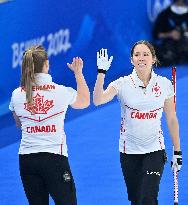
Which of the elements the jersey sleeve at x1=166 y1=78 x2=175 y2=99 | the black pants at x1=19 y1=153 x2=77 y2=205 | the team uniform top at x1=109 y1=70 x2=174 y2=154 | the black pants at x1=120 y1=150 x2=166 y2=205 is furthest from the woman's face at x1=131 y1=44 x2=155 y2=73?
the black pants at x1=19 y1=153 x2=77 y2=205

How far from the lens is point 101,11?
17.7 meters

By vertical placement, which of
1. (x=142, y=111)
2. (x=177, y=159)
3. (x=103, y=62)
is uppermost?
(x=103, y=62)

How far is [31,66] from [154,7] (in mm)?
13589

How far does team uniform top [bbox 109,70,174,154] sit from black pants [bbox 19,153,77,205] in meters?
1.07

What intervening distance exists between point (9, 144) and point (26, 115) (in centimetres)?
621

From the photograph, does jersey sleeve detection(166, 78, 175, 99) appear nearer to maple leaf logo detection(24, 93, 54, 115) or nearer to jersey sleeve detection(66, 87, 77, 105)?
jersey sleeve detection(66, 87, 77, 105)

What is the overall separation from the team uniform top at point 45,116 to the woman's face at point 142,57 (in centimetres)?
106

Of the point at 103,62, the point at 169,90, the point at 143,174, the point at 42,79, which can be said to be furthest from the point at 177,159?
the point at 42,79

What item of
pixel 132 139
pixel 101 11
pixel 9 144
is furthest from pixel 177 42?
pixel 132 139

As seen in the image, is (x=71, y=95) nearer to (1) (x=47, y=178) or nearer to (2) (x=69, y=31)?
(1) (x=47, y=178)

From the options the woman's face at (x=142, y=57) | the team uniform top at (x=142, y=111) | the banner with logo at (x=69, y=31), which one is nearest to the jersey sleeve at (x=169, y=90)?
the team uniform top at (x=142, y=111)

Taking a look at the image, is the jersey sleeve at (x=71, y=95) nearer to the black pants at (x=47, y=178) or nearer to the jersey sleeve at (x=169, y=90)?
the black pants at (x=47, y=178)

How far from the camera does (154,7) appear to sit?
20.0 m

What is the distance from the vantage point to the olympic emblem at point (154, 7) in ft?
64.9
